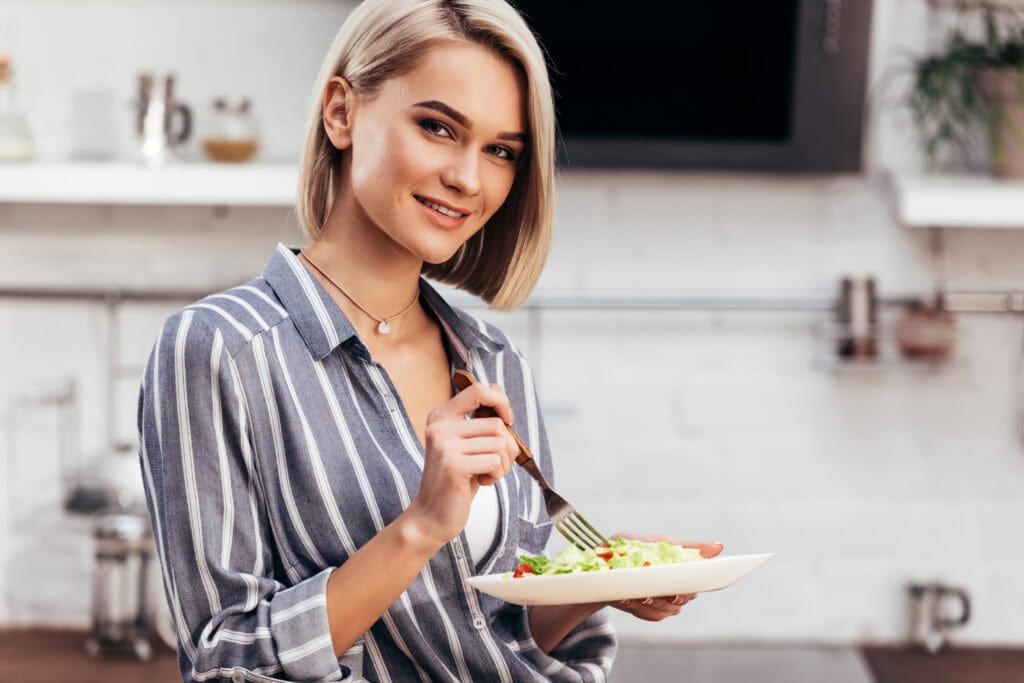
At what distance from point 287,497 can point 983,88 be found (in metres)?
1.95

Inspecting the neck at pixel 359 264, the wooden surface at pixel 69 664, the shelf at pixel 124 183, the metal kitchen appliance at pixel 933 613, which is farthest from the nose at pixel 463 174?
the metal kitchen appliance at pixel 933 613

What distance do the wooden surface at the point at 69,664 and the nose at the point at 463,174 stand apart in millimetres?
1619

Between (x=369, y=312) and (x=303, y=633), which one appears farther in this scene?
(x=369, y=312)

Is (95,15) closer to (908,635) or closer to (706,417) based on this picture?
(706,417)

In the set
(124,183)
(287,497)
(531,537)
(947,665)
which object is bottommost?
(947,665)

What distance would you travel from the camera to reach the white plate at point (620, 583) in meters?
0.95

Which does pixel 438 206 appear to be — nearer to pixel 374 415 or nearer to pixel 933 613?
pixel 374 415

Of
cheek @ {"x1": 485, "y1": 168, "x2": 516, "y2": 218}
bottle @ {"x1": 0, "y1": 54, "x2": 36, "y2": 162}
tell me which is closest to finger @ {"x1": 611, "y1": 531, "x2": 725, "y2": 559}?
cheek @ {"x1": 485, "y1": 168, "x2": 516, "y2": 218}

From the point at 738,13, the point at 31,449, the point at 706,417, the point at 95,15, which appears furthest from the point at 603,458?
the point at 95,15

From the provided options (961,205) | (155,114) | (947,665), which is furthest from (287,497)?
(947,665)

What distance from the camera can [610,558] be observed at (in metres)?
1.07

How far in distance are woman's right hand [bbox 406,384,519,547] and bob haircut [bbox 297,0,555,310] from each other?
11.5 inches

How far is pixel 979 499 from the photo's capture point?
2.61m

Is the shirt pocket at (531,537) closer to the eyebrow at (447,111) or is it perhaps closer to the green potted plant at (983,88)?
the eyebrow at (447,111)
